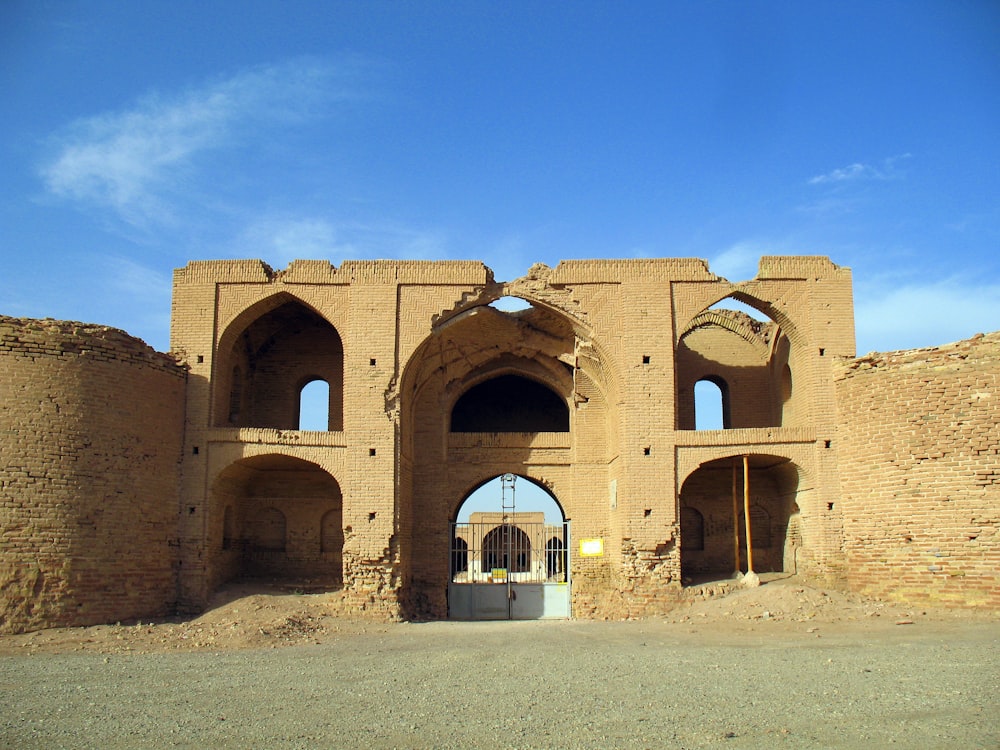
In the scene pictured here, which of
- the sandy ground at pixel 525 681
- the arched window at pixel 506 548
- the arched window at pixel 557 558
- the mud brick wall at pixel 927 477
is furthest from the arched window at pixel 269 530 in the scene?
the arched window at pixel 506 548

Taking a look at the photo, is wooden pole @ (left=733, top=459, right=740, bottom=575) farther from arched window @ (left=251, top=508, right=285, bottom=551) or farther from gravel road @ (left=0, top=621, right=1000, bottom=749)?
arched window @ (left=251, top=508, right=285, bottom=551)

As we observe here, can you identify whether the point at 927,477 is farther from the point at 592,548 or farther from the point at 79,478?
the point at 79,478

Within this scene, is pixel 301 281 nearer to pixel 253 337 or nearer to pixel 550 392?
pixel 253 337

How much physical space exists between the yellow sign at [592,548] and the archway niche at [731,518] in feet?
5.61

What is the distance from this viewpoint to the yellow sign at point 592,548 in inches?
811

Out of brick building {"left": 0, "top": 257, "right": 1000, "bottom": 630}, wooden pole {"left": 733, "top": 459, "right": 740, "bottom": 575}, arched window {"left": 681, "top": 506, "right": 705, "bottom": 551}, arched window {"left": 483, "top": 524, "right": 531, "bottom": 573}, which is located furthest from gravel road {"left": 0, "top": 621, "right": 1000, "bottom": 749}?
arched window {"left": 483, "top": 524, "right": 531, "bottom": 573}

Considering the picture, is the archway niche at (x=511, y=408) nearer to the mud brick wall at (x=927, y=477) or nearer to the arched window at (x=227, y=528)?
the arched window at (x=227, y=528)

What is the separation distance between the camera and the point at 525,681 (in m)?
11.1

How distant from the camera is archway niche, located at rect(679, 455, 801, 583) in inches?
801

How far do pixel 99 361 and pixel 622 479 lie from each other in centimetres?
981

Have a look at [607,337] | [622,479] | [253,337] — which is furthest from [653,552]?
[253,337]

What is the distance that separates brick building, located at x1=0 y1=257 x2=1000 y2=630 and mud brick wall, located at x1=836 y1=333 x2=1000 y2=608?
39 mm

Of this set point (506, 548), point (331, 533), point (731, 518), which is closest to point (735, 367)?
point (731, 518)

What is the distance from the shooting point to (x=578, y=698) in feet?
32.7
